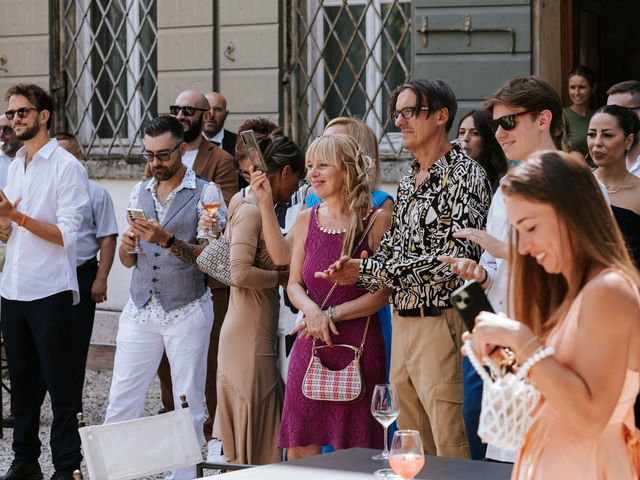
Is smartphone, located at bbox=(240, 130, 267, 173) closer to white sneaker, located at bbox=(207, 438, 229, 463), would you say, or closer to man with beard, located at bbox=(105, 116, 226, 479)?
man with beard, located at bbox=(105, 116, 226, 479)

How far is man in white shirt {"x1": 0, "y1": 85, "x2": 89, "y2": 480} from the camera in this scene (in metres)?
6.25

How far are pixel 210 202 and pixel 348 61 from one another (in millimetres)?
3444

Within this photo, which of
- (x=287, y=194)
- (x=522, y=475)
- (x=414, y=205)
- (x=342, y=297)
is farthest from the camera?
(x=287, y=194)

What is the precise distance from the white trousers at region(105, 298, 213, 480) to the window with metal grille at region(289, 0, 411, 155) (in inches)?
135

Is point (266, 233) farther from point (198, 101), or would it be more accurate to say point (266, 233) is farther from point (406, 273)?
point (198, 101)

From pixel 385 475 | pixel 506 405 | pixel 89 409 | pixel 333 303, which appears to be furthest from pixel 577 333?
pixel 89 409

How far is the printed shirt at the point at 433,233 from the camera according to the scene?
4609mm

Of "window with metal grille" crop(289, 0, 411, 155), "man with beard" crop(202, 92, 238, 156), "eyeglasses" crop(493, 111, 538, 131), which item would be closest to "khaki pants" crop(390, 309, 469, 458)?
"eyeglasses" crop(493, 111, 538, 131)

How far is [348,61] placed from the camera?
9336 mm

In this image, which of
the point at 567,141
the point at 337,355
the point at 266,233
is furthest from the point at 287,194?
the point at 567,141

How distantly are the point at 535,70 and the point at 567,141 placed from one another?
4180 mm

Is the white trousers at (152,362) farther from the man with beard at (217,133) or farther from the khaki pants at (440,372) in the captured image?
the man with beard at (217,133)

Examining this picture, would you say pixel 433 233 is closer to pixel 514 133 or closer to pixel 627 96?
pixel 514 133

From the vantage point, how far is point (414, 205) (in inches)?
186
